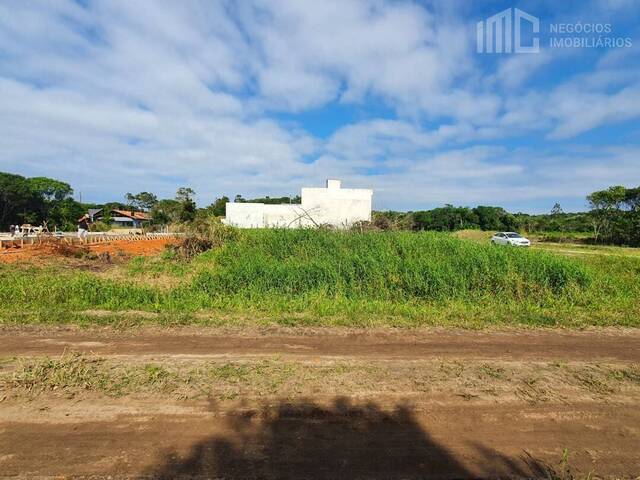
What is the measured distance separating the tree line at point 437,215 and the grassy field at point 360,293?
6.63 m

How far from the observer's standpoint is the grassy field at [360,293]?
629cm

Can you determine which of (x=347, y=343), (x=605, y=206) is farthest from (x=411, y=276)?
(x=605, y=206)

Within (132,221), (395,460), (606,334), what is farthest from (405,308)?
(132,221)

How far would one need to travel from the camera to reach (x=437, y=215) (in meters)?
55.4

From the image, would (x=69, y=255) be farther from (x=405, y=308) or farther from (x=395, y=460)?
(x=395, y=460)

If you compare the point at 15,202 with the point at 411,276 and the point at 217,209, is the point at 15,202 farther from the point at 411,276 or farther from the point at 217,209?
the point at 411,276

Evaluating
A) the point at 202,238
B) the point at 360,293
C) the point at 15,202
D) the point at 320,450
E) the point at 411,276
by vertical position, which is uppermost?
the point at 15,202

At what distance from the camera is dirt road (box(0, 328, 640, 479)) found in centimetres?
252

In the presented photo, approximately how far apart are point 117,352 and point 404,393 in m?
3.86

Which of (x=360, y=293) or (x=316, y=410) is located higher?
(x=360, y=293)

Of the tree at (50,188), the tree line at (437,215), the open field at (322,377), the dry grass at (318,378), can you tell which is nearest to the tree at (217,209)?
the tree line at (437,215)

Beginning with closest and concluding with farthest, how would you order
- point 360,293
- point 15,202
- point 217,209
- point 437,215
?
point 360,293, point 217,209, point 15,202, point 437,215

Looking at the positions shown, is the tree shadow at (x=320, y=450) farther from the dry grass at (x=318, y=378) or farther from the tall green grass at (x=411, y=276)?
the tall green grass at (x=411, y=276)

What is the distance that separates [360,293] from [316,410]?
484cm
